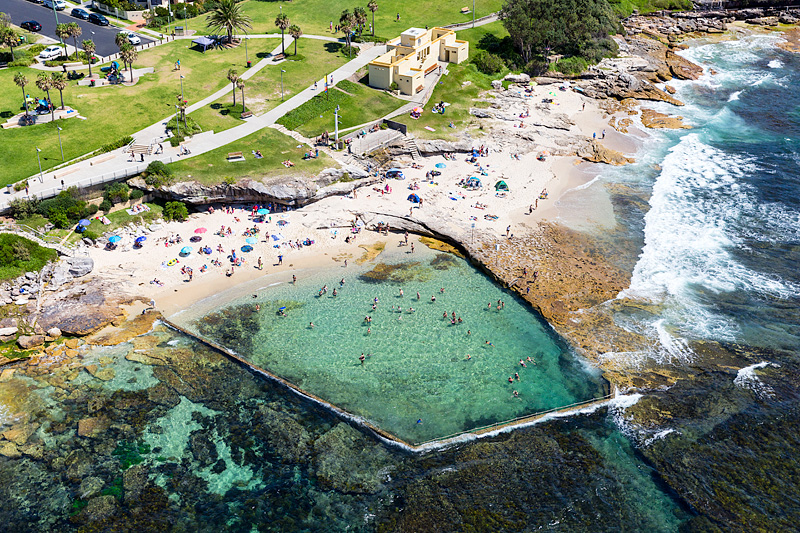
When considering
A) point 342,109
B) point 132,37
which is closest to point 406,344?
point 342,109

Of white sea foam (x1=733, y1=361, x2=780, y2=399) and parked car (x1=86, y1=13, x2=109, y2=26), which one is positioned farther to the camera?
parked car (x1=86, y1=13, x2=109, y2=26)

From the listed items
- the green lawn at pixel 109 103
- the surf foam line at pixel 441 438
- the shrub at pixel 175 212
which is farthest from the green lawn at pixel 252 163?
the surf foam line at pixel 441 438

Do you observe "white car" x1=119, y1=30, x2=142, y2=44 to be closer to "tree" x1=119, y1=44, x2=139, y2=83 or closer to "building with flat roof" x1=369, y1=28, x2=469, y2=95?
"tree" x1=119, y1=44, x2=139, y2=83

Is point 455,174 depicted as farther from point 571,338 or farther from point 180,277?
point 180,277

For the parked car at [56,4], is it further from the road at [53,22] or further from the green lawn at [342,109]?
the green lawn at [342,109]

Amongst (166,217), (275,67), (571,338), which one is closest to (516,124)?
(275,67)

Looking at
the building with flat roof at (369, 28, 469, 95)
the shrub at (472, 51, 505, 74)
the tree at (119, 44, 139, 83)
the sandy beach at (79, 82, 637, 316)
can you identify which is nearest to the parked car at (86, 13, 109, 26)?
the tree at (119, 44, 139, 83)

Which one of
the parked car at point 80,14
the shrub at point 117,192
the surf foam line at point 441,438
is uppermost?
the parked car at point 80,14
